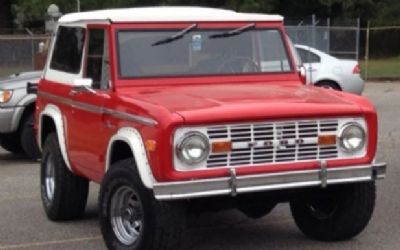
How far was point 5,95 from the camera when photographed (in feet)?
40.0

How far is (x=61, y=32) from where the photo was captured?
8.46 m

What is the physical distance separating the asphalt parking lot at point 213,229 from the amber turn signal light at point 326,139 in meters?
0.98

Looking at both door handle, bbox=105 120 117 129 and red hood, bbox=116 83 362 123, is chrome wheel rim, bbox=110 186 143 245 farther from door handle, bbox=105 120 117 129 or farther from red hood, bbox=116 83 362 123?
red hood, bbox=116 83 362 123

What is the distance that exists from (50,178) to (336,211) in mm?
2890

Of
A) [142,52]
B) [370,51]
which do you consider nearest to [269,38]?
[142,52]

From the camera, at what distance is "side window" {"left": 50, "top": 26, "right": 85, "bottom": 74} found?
788 centimetres

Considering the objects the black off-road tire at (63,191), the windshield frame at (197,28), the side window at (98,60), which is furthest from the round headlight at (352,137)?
the black off-road tire at (63,191)

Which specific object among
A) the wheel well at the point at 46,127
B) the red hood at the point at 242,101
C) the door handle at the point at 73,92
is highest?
the red hood at the point at 242,101

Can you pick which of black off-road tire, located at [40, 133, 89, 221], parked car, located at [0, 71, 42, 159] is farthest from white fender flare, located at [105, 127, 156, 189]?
parked car, located at [0, 71, 42, 159]

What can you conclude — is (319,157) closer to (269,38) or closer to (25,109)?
(269,38)

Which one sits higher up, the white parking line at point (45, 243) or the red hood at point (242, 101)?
the red hood at point (242, 101)

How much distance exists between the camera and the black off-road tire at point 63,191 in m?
8.16

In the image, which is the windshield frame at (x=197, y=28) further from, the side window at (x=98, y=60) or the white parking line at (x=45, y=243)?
the white parking line at (x=45, y=243)

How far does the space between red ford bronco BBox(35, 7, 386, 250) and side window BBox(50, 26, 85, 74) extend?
0.02m
